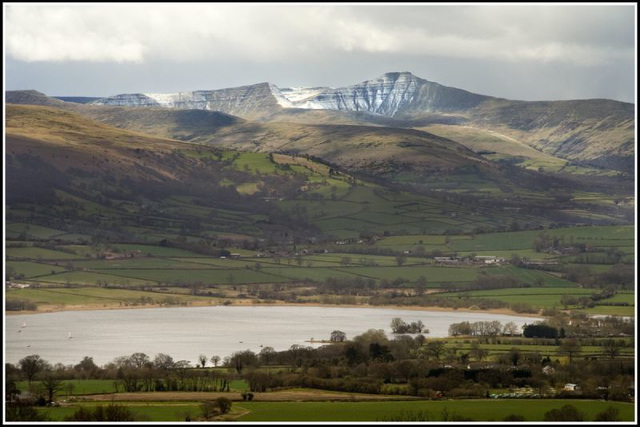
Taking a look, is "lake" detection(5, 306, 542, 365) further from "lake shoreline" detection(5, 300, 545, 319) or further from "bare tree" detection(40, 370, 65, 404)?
"bare tree" detection(40, 370, 65, 404)

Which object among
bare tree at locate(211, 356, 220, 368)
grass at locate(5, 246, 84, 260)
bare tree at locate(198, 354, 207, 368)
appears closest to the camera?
bare tree at locate(198, 354, 207, 368)

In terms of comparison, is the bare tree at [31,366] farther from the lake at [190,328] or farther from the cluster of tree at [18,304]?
the cluster of tree at [18,304]

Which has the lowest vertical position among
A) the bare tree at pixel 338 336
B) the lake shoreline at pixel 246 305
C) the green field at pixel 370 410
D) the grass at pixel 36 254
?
the green field at pixel 370 410

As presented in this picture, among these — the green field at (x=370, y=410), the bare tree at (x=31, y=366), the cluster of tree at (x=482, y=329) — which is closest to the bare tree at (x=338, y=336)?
the cluster of tree at (x=482, y=329)

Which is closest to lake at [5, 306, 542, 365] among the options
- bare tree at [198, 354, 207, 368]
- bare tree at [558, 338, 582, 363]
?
bare tree at [198, 354, 207, 368]

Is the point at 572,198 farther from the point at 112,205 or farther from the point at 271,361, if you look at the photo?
the point at 271,361

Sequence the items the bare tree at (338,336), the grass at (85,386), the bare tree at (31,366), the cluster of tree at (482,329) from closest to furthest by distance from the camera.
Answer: the grass at (85,386) < the bare tree at (31,366) < the bare tree at (338,336) < the cluster of tree at (482,329)

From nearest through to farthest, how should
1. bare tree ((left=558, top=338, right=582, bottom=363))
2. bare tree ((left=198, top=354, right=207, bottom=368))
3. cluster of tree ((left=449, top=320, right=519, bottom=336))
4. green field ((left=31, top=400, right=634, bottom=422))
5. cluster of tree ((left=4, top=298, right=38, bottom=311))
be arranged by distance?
green field ((left=31, top=400, right=634, bottom=422)) → bare tree ((left=198, top=354, right=207, bottom=368)) → bare tree ((left=558, top=338, right=582, bottom=363)) → cluster of tree ((left=449, top=320, right=519, bottom=336)) → cluster of tree ((left=4, top=298, right=38, bottom=311))

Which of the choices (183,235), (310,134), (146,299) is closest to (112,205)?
(183,235)
